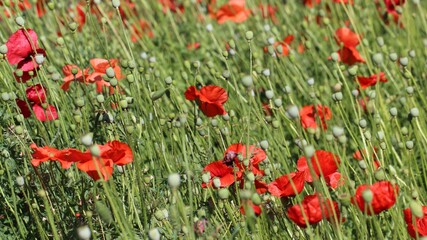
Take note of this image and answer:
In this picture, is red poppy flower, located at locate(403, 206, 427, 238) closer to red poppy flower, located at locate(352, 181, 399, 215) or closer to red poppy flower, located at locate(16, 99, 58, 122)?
red poppy flower, located at locate(352, 181, 399, 215)

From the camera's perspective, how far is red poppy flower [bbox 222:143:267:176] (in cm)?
182

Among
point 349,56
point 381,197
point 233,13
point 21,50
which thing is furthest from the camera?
point 233,13

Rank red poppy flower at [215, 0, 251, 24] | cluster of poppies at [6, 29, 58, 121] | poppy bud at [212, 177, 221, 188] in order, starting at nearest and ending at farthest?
poppy bud at [212, 177, 221, 188] → cluster of poppies at [6, 29, 58, 121] → red poppy flower at [215, 0, 251, 24]

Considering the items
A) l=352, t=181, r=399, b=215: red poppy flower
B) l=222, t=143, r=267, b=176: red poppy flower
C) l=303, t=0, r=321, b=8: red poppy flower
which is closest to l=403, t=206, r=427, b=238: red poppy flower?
l=352, t=181, r=399, b=215: red poppy flower

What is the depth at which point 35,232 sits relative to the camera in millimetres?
2119

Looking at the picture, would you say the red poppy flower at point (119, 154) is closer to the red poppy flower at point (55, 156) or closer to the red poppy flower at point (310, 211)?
the red poppy flower at point (55, 156)

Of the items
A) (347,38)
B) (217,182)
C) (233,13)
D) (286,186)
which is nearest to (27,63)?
(217,182)

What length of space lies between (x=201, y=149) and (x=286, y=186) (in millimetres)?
591

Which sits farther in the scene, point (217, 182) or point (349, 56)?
point (349, 56)

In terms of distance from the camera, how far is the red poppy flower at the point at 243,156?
1823 millimetres

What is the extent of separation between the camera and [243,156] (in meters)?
1.98

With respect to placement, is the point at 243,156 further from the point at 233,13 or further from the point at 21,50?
the point at 233,13

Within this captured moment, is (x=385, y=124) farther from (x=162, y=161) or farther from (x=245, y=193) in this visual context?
(x=245, y=193)

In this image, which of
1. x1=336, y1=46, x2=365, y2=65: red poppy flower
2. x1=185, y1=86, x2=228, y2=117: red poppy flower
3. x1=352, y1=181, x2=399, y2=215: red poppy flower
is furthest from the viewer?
x1=336, y1=46, x2=365, y2=65: red poppy flower
